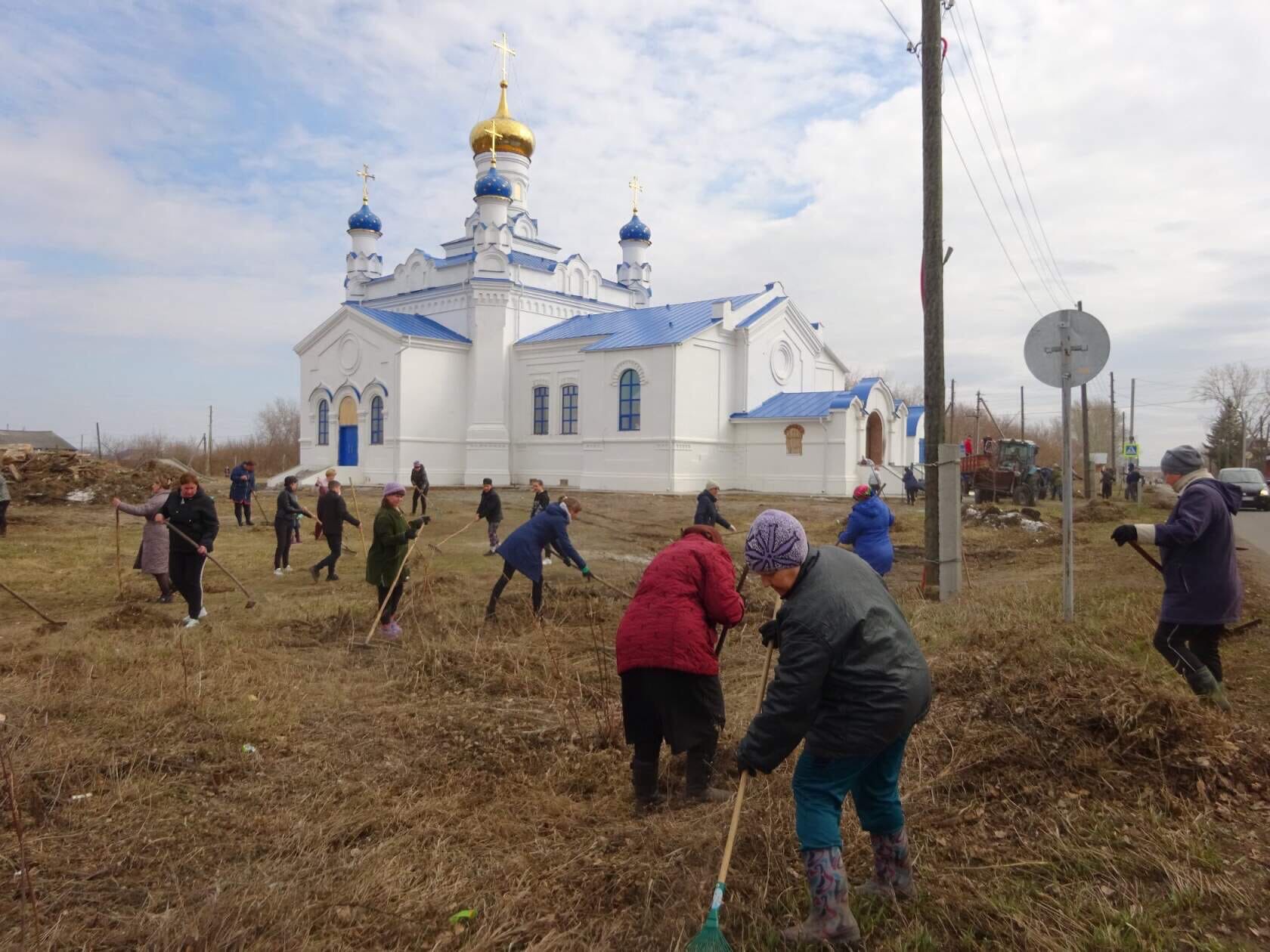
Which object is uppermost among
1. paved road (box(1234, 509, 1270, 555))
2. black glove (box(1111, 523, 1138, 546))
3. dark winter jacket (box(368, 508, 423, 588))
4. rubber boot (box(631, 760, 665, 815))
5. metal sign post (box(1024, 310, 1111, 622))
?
metal sign post (box(1024, 310, 1111, 622))

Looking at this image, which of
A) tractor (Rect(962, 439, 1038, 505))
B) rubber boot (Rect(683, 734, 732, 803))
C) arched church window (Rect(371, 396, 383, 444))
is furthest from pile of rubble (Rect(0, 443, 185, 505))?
tractor (Rect(962, 439, 1038, 505))

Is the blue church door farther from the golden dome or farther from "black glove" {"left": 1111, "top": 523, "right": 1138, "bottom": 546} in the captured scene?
"black glove" {"left": 1111, "top": 523, "right": 1138, "bottom": 546}

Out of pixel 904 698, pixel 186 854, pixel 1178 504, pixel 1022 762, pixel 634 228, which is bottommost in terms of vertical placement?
pixel 186 854

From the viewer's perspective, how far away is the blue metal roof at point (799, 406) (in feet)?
92.3

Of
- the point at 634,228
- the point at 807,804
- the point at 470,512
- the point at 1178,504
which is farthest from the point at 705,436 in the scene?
the point at 807,804

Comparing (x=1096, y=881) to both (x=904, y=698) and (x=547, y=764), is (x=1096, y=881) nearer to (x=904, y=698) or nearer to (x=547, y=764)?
(x=904, y=698)

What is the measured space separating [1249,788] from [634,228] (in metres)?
36.7

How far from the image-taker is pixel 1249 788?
3.90 m

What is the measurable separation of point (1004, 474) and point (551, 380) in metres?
15.9

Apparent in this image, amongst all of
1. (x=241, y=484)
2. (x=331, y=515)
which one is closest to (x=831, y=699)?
(x=331, y=515)

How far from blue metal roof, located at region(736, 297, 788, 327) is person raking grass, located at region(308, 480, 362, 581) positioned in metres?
20.5

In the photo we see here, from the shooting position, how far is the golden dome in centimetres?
3462

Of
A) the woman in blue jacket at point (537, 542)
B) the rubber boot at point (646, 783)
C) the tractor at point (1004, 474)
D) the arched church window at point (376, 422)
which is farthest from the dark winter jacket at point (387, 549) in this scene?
the arched church window at point (376, 422)

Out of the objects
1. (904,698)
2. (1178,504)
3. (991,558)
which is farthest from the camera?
(991,558)
